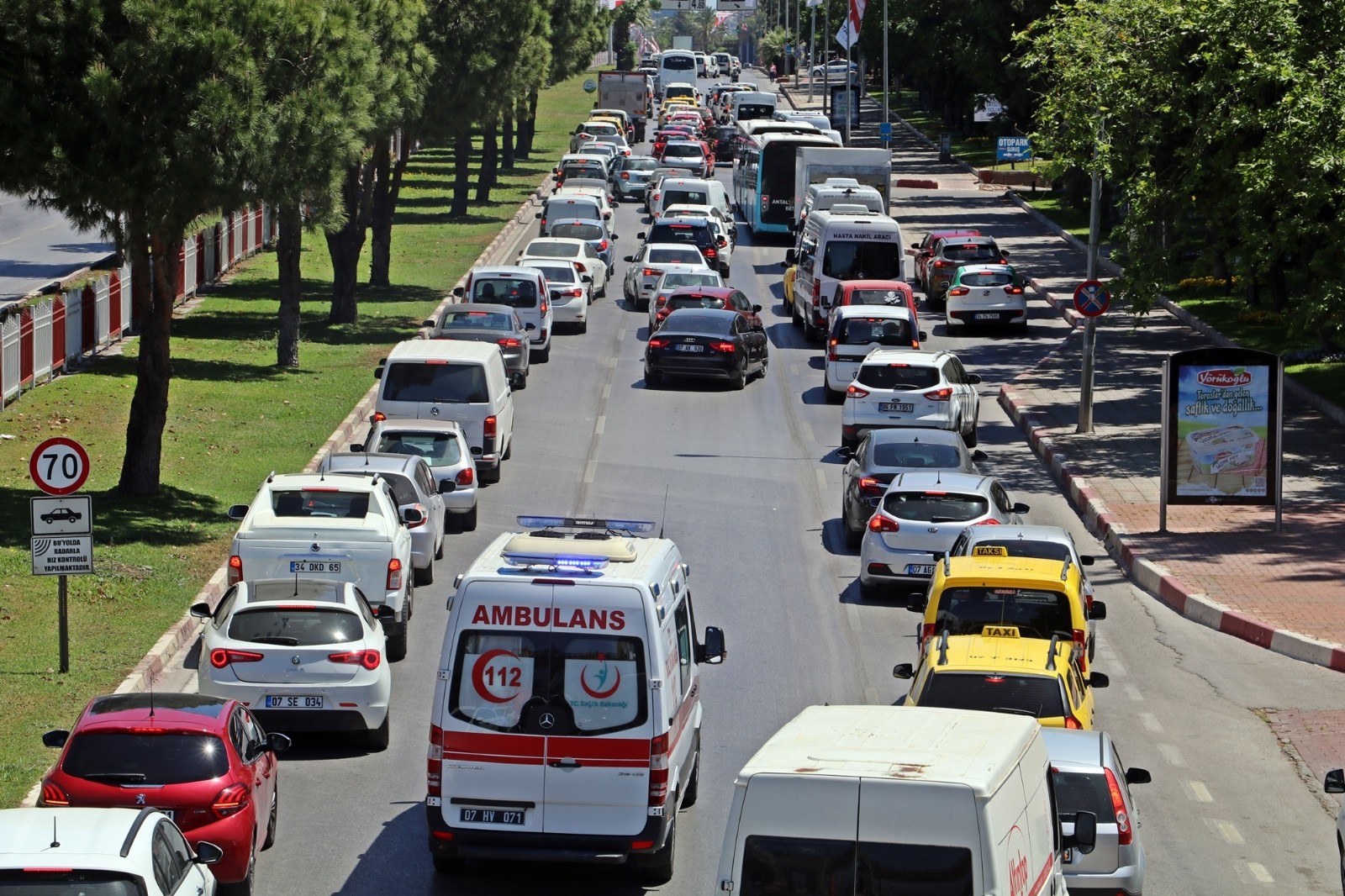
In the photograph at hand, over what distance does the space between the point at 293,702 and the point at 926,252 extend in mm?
34453

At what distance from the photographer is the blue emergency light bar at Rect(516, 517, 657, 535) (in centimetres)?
1349

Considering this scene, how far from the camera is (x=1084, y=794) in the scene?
12.0 meters

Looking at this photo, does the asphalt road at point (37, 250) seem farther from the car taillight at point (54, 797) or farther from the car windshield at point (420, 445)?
the car taillight at point (54, 797)

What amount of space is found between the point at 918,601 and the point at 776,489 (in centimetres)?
939

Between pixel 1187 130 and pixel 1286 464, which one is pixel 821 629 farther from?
pixel 1187 130

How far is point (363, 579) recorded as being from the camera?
18406mm

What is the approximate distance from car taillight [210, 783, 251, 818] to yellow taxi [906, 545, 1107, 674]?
22.7 feet

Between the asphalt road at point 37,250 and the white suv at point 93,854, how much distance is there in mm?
31226

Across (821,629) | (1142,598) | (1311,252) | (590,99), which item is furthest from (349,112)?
(590,99)

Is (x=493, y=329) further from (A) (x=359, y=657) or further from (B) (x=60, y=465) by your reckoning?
(A) (x=359, y=657)

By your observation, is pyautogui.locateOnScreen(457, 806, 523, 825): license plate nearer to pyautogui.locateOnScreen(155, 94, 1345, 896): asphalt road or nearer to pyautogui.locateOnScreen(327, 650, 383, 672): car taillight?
pyautogui.locateOnScreen(155, 94, 1345, 896): asphalt road

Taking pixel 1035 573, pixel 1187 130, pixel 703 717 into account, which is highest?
pixel 1187 130

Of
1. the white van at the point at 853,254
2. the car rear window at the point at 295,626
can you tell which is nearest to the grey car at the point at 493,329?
the white van at the point at 853,254

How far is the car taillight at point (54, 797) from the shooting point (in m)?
11.6
